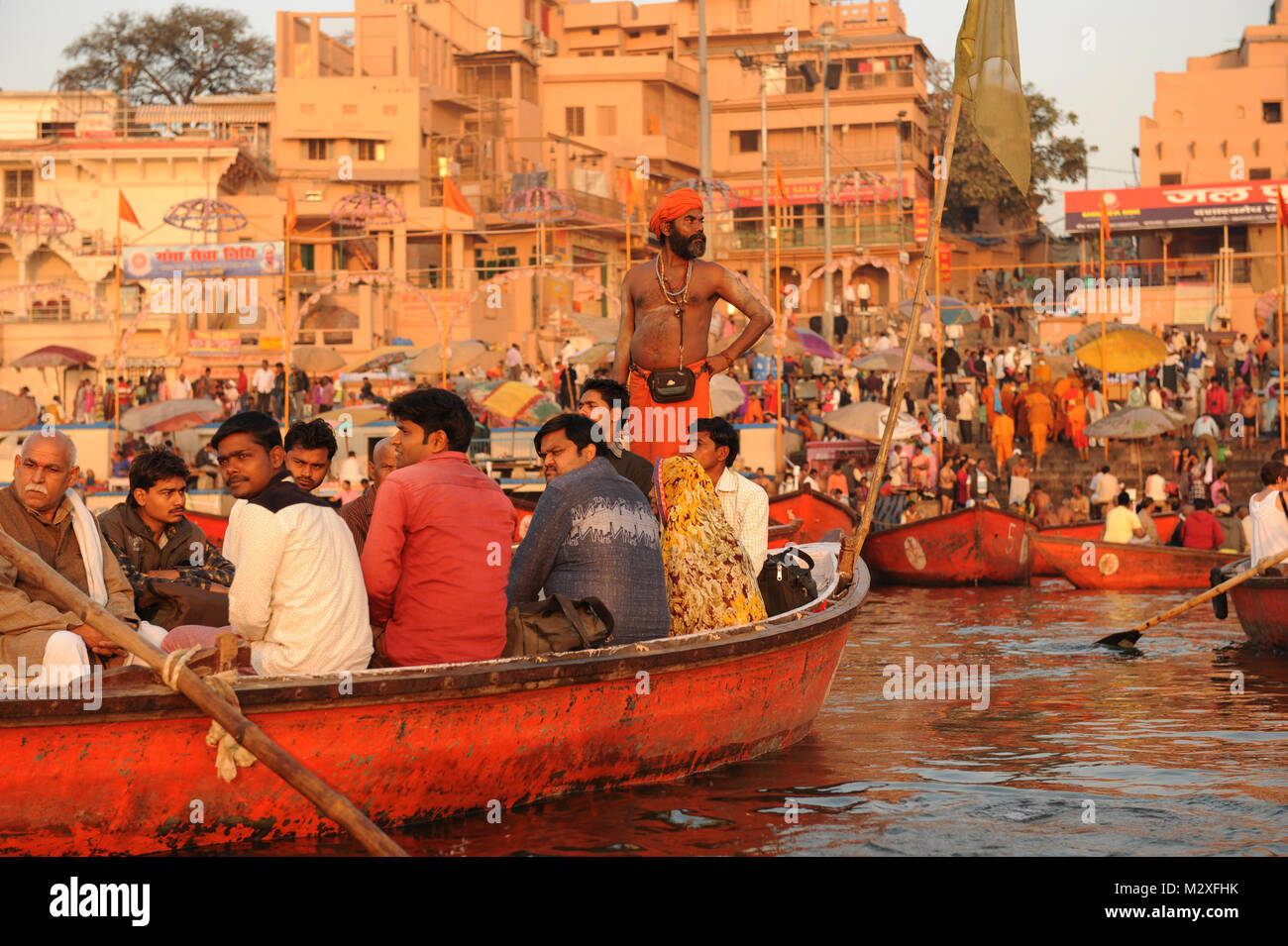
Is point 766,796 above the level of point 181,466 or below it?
below

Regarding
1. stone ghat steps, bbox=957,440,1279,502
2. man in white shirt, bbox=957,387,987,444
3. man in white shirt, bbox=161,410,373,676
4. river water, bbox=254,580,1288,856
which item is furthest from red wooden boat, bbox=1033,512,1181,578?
man in white shirt, bbox=161,410,373,676

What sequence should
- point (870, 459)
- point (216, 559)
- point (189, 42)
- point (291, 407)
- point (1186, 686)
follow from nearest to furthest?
point (216, 559), point (1186, 686), point (870, 459), point (291, 407), point (189, 42)

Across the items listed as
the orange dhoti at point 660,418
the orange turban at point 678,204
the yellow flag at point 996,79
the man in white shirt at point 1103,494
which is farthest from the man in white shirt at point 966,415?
the orange turban at point 678,204

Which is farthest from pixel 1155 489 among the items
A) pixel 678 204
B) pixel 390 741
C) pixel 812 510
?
pixel 390 741

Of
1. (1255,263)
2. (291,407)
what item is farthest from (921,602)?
(1255,263)

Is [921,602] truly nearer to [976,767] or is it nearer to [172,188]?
[976,767]

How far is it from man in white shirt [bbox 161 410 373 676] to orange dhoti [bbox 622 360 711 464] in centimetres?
288

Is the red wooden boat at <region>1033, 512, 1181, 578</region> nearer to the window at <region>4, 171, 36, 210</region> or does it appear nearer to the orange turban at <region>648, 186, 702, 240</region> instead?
the orange turban at <region>648, 186, 702, 240</region>

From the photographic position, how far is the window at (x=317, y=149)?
174ft

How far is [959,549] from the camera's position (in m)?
22.3

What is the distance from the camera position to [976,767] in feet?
28.0

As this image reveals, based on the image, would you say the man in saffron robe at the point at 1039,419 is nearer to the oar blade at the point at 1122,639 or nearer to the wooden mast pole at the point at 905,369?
the oar blade at the point at 1122,639

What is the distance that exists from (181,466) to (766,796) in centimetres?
352

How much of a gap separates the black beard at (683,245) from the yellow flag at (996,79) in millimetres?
1979
